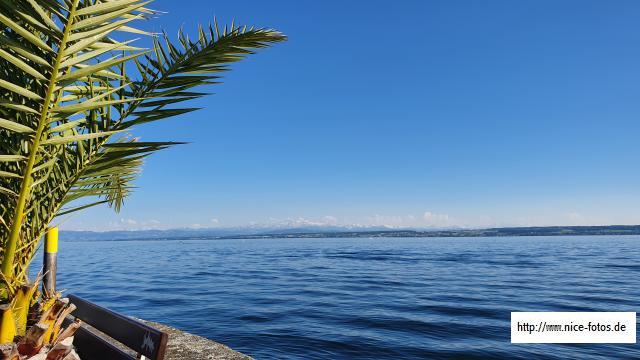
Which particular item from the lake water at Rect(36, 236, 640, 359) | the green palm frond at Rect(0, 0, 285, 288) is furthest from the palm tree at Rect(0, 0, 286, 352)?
the lake water at Rect(36, 236, 640, 359)

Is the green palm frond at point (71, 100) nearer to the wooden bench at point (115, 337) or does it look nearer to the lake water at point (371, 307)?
the wooden bench at point (115, 337)

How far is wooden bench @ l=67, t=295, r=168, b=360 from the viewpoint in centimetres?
321

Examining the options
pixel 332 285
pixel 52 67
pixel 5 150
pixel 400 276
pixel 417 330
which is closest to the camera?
pixel 52 67

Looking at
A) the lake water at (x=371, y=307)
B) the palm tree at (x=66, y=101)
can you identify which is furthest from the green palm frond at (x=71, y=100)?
the lake water at (x=371, y=307)

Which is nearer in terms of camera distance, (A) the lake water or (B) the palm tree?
(B) the palm tree

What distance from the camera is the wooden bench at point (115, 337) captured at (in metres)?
3.21

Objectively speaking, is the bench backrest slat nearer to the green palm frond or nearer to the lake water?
the green palm frond

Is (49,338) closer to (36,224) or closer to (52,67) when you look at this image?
(36,224)

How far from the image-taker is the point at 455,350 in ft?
30.7

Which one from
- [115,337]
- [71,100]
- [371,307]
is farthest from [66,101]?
[371,307]

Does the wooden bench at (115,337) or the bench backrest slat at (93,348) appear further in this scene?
the bench backrest slat at (93,348)

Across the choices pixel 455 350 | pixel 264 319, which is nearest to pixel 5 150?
pixel 455 350

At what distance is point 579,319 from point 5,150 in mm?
14973

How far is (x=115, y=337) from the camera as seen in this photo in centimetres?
398
